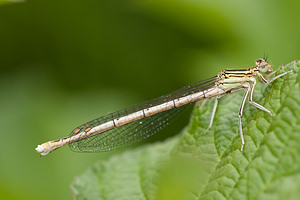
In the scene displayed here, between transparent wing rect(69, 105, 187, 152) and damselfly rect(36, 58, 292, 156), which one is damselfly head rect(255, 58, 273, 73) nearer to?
damselfly rect(36, 58, 292, 156)

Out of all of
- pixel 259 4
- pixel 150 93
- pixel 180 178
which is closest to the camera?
pixel 180 178

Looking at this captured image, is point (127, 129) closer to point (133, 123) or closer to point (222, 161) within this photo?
point (133, 123)

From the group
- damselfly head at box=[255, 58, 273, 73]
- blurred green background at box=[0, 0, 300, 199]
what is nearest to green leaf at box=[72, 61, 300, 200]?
damselfly head at box=[255, 58, 273, 73]

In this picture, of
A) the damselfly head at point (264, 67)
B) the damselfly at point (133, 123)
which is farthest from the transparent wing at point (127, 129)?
the damselfly head at point (264, 67)

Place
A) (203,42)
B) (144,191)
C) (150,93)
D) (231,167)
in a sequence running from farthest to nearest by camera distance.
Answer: (150,93) → (203,42) → (144,191) → (231,167)

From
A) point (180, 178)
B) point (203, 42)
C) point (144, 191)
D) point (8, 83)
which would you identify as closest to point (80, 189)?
point (144, 191)

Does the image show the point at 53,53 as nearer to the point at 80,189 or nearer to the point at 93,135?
the point at 93,135
